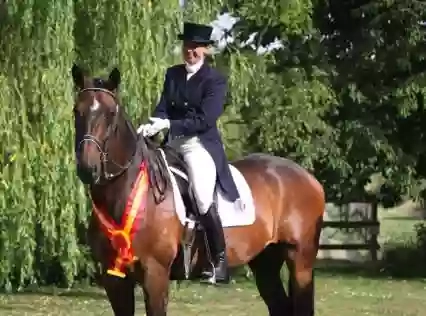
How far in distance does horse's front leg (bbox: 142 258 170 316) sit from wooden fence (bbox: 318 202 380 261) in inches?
486

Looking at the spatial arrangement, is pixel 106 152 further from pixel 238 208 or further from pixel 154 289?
pixel 238 208

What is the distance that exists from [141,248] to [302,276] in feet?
5.86

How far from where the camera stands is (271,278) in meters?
7.30

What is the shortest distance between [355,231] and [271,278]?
11506mm

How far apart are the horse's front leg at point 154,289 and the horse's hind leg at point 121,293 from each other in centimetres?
14

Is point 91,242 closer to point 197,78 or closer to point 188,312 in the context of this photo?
point 197,78

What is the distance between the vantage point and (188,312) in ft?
37.8

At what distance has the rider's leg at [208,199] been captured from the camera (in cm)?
623

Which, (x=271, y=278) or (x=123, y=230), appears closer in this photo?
(x=123, y=230)

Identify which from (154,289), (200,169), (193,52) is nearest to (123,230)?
(154,289)

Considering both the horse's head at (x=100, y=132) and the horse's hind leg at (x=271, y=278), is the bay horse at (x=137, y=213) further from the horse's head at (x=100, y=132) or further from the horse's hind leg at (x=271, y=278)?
the horse's hind leg at (x=271, y=278)

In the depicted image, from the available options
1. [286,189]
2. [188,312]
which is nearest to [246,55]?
[188,312]

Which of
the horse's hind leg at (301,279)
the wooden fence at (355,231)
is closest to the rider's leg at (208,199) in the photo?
the horse's hind leg at (301,279)

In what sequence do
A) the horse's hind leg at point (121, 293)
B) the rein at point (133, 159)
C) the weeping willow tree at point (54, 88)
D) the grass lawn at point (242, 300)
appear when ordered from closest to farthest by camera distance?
the rein at point (133, 159) → the horse's hind leg at point (121, 293) → the weeping willow tree at point (54, 88) → the grass lawn at point (242, 300)
